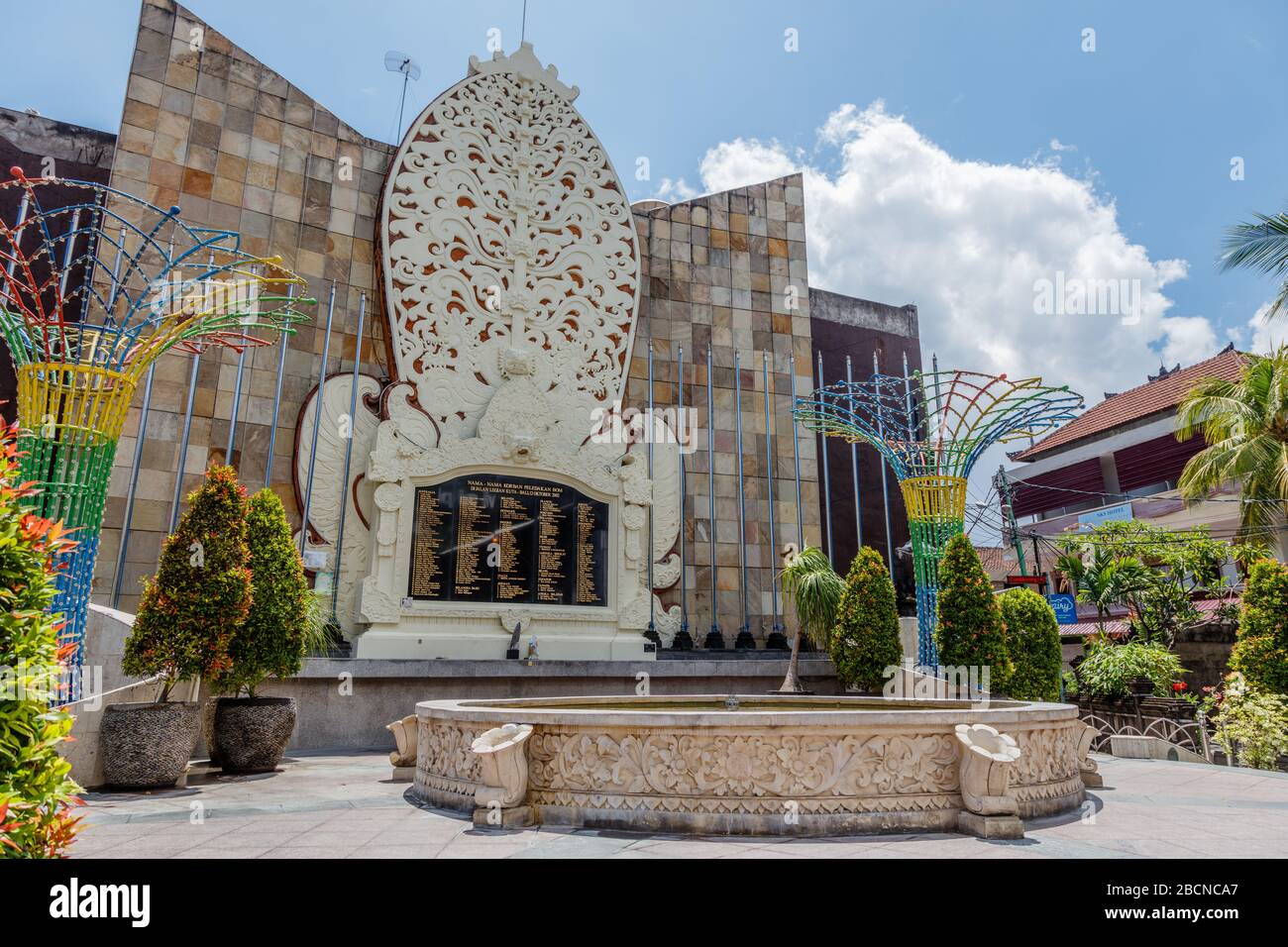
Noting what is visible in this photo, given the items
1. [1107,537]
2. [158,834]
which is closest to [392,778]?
[158,834]

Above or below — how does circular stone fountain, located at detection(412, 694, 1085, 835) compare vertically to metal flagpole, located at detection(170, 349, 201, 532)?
below

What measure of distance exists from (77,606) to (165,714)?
1308 millimetres

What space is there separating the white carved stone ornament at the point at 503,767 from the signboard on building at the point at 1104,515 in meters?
23.3

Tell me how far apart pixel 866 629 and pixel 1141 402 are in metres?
20.8

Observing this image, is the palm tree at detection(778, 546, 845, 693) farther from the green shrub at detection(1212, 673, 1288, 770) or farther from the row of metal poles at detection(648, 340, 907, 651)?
the green shrub at detection(1212, 673, 1288, 770)

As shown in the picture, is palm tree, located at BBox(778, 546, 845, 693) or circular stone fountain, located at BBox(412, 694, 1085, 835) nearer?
circular stone fountain, located at BBox(412, 694, 1085, 835)

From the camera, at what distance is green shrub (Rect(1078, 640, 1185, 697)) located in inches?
616

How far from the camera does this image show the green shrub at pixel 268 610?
26.8 ft

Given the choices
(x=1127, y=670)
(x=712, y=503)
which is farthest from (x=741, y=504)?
(x=1127, y=670)

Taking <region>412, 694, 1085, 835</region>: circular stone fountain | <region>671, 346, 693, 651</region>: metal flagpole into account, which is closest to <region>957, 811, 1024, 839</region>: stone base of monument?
<region>412, 694, 1085, 835</region>: circular stone fountain

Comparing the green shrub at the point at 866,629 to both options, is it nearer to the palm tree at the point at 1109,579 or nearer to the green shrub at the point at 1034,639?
the green shrub at the point at 1034,639

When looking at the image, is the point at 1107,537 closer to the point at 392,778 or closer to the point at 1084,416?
the point at 1084,416

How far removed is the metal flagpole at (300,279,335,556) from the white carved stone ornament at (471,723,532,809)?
27.4ft
